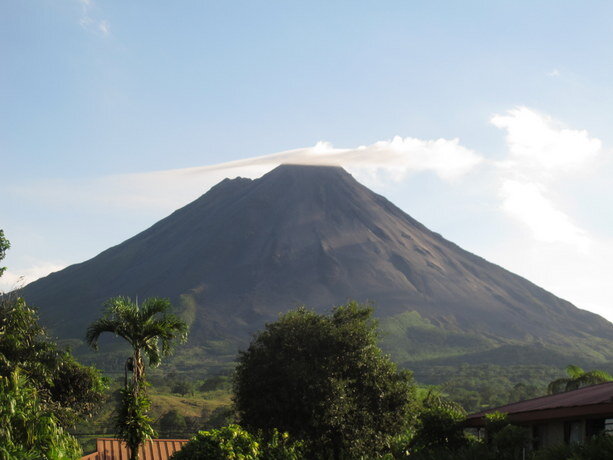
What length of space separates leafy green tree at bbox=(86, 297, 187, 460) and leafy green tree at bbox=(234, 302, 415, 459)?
8.79 metres

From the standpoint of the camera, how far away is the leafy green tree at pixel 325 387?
106ft

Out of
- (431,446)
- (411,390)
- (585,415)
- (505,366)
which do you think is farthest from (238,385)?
(505,366)

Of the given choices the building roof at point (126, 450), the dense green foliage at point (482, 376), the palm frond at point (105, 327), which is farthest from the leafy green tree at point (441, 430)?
the dense green foliage at point (482, 376)

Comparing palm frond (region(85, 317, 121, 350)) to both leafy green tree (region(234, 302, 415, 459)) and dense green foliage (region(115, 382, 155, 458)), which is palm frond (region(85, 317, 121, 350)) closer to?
dense green foliage (region(115, 382, 155, 458))

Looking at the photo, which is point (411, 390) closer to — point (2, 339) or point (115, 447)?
point (115, 447)

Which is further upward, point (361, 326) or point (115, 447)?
point (361, 326)

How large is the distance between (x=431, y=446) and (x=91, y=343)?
1249cm

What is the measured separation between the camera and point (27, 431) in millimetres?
24047

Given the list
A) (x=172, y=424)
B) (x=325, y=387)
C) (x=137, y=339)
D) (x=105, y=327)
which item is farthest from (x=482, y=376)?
(x=105, y=327)

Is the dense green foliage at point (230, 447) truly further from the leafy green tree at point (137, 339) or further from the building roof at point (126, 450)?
the building roof at point (126, 450)

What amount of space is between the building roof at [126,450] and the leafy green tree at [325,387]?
13.7 feet

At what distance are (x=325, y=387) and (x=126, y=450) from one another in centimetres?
966

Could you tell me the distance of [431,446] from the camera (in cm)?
2833

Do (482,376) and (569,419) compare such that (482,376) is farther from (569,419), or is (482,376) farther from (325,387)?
(569,419)
